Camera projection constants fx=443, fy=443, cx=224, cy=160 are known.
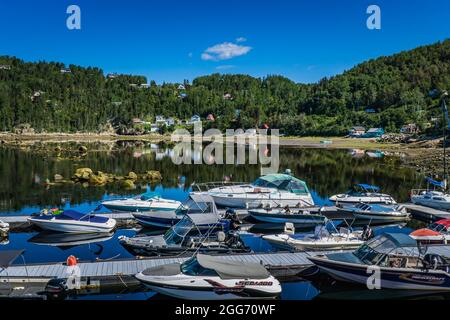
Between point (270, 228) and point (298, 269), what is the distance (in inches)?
400

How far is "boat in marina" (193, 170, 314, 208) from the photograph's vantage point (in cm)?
3375

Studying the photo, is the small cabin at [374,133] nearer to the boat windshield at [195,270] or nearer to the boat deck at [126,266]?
the boat deck at [126,266]

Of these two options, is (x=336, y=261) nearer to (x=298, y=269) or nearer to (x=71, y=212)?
(x=298, y=269)

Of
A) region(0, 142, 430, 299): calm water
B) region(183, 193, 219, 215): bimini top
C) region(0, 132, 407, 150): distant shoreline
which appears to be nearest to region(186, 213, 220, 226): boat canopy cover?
region(183, 193, 219, 215): bimini top

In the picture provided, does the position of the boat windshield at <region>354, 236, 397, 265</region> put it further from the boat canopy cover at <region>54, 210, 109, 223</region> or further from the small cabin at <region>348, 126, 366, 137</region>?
the small cabin at <region>348, 126, 366, 137</region>

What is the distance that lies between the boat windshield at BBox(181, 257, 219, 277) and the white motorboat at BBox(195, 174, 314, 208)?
16.9 metres

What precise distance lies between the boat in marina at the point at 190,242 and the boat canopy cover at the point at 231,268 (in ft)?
16.5

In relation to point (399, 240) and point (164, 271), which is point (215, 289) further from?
point (399, 240)

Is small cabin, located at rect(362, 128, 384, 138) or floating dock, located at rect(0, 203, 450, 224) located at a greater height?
small cabin, located at rect(362, 128, 384, 138)

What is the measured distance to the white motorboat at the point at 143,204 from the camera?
3198 centimetres

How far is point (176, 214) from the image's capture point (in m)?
27.8

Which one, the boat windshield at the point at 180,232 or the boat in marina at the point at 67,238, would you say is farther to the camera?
the boat in marina at the point at 67,238

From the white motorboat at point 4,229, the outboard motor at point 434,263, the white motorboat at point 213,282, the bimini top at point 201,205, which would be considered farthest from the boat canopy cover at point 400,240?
the white motorboat at point 4,229

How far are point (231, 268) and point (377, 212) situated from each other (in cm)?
1932
